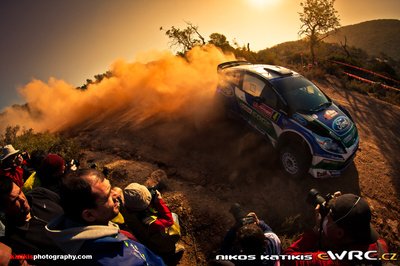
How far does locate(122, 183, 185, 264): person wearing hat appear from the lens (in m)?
2.98

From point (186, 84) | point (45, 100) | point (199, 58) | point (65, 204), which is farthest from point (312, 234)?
point (45, 100)

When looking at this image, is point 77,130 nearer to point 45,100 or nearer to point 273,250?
point 45,100

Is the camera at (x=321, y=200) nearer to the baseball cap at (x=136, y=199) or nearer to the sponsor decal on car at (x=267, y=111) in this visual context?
the baseball cap at (x=136, y=199)

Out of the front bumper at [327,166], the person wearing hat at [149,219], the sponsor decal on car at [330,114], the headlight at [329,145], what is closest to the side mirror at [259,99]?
the sponsor decal on car at [330,114]

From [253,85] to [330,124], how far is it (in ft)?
6.88

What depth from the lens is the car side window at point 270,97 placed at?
18.7 ft

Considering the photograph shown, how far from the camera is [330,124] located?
5.16 m

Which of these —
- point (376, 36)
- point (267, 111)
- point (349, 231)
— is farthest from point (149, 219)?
point (376, 36)

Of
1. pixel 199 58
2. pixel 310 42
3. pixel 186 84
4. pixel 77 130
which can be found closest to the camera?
pixel 77 130

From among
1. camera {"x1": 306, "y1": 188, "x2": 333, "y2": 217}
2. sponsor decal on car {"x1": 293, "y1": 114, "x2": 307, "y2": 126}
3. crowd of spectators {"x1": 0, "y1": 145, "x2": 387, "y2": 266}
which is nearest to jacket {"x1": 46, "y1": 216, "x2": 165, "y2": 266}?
crowd of spectators {"x1": 0, "y1": 145, "x2": 387, "y2": 266}

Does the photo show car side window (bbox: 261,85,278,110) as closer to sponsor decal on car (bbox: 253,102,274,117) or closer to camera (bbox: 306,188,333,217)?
sponsor decal on car (bbox: 253,102,274,117)

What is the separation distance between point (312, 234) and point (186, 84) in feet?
28.7

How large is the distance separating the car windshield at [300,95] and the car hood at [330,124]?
0.20m

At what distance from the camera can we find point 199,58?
12312mm
